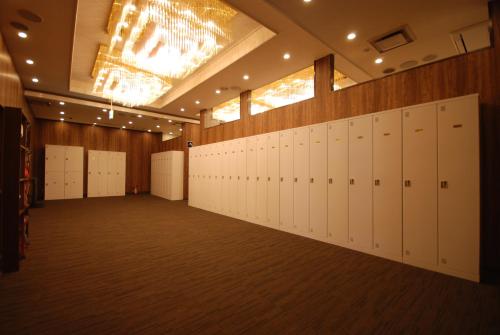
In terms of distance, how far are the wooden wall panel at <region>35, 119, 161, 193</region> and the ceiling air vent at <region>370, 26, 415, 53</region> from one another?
13.4 meters

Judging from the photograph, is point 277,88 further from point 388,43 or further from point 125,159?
point 125,159

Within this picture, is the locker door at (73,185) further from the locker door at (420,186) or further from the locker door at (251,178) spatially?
the locker door at (420,186)

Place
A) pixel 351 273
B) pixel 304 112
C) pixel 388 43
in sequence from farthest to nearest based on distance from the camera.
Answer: pixel 304 112
pixel 388 43
pixel 351 273

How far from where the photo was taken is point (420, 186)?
336 centimetres

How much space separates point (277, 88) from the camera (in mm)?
7094

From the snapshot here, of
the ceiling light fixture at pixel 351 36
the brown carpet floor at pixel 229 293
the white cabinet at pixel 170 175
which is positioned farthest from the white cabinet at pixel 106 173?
the ceiling light fixture at pixel 351 36

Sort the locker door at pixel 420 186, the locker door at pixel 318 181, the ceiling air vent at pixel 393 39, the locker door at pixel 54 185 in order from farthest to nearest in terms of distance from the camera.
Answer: the locker door at pixel 54 185 < the locker door at pixel 318 181 < the ceiling air vent at pixel 393 39 < the locker door at pixel 420 186

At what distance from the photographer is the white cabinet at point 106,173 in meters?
12.1

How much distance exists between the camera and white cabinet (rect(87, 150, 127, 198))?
12.1 m

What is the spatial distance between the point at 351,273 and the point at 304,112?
12.1 ft

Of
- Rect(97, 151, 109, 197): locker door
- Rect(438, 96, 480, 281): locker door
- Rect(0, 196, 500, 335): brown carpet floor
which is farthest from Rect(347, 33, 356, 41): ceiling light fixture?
Rect(97, 151, 109, 197): locker door

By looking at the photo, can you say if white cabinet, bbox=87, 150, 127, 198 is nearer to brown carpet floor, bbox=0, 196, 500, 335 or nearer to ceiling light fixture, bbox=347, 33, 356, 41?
brown carpet floor, bbox=0, 196, 500, 335

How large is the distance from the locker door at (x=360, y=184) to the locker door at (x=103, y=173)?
43.4 ft

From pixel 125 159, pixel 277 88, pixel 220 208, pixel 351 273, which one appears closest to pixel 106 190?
pixel 125 159
